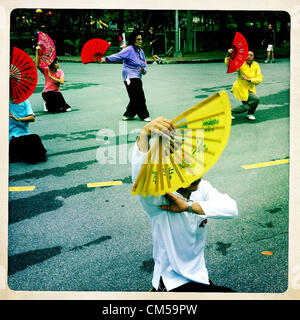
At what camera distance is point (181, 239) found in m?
2.20

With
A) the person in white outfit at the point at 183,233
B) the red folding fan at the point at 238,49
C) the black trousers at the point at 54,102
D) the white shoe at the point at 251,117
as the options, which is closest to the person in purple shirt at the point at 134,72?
the black trousers at the point at 54,102

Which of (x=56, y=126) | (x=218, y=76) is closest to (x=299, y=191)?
(x=56, y=126)

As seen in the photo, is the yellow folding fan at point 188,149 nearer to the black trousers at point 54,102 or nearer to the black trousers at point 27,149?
the black trousers at point 27,149

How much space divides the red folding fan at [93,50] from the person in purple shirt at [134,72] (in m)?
2.43

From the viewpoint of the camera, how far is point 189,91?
29.9ft

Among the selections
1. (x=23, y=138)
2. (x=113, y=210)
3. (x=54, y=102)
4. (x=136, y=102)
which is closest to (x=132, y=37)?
(x=136, y=102)

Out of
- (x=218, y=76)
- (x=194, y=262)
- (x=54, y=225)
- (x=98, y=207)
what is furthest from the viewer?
(x=218, y=76)

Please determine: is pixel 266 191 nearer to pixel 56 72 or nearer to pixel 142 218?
pixel 142 218

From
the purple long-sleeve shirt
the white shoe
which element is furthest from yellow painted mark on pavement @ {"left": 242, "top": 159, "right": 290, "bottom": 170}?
the purple long-sleeve shirt

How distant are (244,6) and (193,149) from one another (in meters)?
1.01

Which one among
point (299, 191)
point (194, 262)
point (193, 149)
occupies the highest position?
point (193, 149)

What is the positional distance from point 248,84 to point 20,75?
547cm

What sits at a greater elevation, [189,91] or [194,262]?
[189,91]

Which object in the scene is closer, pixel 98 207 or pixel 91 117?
pixel 98 207
